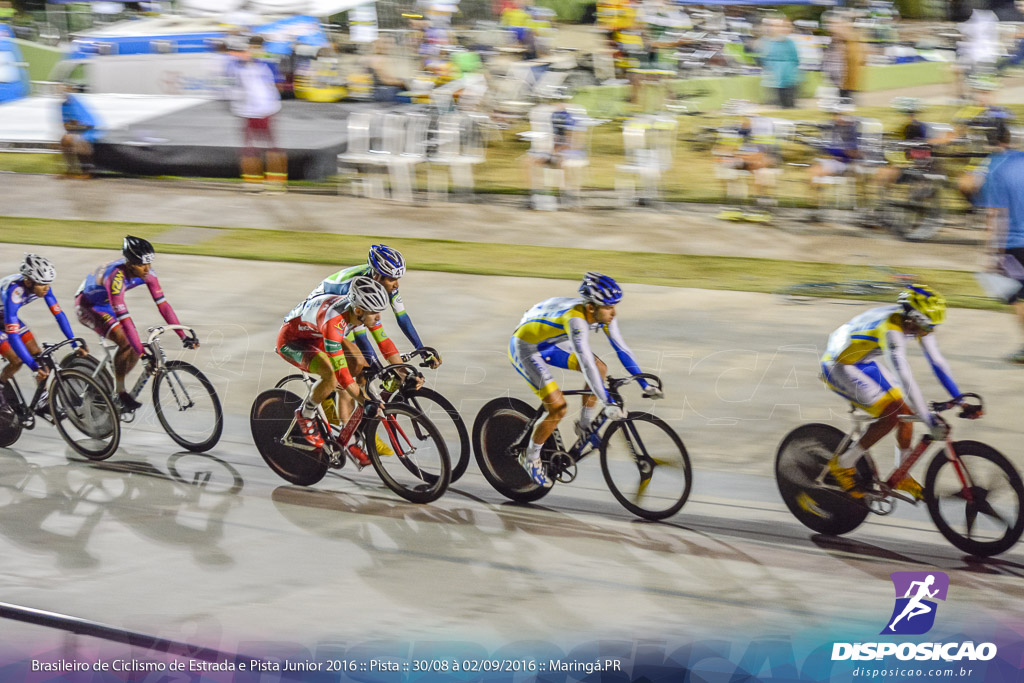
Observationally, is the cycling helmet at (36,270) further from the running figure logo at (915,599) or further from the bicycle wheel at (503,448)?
the running figure logo at (915,599)

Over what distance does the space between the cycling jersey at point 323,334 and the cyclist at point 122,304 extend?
72cm

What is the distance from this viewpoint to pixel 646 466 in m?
5.48

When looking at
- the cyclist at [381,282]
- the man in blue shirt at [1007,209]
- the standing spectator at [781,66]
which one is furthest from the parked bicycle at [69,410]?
the standing spectator at [781,66]

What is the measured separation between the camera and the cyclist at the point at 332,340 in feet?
18.0

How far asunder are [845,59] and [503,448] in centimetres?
919

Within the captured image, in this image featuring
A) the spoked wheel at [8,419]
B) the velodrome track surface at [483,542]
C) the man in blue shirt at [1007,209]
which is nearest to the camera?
the velodrome track surface at [483,542]

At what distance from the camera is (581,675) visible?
4.39 m

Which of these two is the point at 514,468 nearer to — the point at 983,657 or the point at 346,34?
the point at 983,657

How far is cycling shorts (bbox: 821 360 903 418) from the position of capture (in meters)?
5.09

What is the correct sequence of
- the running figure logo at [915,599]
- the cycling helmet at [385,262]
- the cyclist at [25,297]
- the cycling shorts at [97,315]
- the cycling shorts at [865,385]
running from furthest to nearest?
1. the cycling shorts at [97,315]
2. the cyclist at [25,297]
3. the cycling helmet at [385,262]
4. the cycling shorts at [865,385]
5. the running figure logo at [915,599]

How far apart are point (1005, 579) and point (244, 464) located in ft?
14.4

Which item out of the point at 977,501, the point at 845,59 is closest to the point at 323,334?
the point at 977,501

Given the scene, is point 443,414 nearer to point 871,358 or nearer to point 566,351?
point 566,351

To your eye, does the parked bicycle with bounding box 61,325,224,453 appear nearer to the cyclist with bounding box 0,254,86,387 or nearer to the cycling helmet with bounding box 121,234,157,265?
the cyclist with bounding box 0,254,86,387
